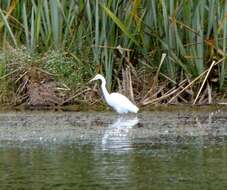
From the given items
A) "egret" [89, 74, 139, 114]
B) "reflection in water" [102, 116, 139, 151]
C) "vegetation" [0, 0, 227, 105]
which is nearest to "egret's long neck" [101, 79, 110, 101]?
"egret" [89, 74, 139, 114]

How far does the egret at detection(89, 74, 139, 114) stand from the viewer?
1301 centimetres

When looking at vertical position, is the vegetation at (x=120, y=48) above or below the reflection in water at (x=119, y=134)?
above

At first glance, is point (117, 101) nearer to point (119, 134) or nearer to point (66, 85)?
point (66, 85)

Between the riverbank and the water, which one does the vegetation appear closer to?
the riverbank

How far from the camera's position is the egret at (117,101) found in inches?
512

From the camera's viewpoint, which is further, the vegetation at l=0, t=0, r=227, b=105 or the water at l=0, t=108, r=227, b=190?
the vegetation at l=0, t=0, r=227, b=105

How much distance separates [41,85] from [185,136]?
406cm

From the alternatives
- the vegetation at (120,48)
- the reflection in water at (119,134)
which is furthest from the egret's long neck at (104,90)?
the reflection in water at (119,134)

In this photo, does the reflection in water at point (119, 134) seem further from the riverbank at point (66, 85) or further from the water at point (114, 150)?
the riverbank at point (66, 85)

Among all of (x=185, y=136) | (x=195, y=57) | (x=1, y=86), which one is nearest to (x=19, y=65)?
(x=1, y=86)

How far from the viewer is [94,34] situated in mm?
13867

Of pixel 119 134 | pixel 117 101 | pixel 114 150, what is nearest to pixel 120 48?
pixel 117 101

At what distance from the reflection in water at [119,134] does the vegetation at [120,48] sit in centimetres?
110

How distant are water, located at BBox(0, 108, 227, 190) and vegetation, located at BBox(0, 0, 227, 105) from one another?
0.82 meters
